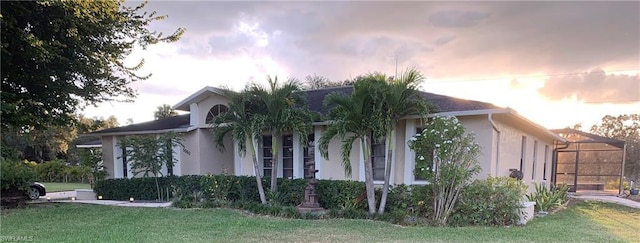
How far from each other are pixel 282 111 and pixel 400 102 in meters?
3.05

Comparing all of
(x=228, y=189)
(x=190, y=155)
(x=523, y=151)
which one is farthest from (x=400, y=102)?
(x=190, y=155)

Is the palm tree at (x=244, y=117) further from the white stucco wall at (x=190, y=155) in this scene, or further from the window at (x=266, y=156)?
the white stucco wall at (x=190, y=155)

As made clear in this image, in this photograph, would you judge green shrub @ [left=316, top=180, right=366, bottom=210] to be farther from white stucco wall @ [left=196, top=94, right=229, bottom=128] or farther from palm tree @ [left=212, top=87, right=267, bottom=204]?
white stucco wall @ [left=196, top=94, right=229, bottom=128]

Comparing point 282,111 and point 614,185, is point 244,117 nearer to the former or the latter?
point 282,111

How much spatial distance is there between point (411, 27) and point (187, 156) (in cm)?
863

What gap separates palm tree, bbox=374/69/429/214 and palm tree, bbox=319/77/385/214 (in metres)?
0.17

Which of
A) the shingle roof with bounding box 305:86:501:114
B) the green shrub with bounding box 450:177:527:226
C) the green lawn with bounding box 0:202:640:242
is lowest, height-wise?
the green lawn with bounding box 0:202:640:242

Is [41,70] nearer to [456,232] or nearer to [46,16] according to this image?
[46,16]

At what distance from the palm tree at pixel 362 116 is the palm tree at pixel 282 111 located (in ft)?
3.03

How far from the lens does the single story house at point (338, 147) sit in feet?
27.3

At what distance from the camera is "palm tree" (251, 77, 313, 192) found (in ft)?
29.4

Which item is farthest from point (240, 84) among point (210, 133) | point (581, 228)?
point (581, 228)

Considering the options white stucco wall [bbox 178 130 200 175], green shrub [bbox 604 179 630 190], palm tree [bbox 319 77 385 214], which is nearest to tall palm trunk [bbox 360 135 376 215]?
palm tree [bbox 319 77 385 214]

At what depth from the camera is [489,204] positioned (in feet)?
23.8
